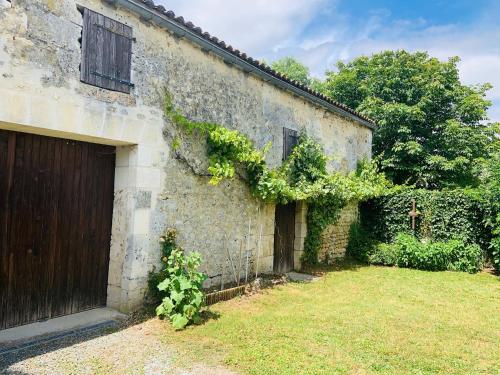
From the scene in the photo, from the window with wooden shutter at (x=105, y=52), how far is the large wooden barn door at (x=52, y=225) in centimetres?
100

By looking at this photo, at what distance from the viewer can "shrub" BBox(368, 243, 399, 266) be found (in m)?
11.0

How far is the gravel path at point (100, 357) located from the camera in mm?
3736

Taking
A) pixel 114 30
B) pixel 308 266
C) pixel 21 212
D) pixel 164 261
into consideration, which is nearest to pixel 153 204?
pixel 164 261

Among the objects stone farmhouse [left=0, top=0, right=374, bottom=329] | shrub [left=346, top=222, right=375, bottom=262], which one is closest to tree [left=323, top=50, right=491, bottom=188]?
shrub [left=346, top=222, right=375, bottom=262]

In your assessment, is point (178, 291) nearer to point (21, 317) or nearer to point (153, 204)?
point (153, 204)

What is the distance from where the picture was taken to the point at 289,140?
9.29 m

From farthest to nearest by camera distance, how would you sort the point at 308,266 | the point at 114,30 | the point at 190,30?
the point at 308,266, the point at 190,30, the point at 114,30

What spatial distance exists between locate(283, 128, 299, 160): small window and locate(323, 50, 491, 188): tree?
851cm

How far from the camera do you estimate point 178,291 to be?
17.3 feet

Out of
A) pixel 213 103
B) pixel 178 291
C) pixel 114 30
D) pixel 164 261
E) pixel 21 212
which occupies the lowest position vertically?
pixel 178 291

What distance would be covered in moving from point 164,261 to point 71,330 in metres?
1.62

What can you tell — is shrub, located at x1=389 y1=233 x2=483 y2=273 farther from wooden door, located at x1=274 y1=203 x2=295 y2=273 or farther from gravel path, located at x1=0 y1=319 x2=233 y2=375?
gravel path, located at x1=0 y1=319 x2=233 y2=375

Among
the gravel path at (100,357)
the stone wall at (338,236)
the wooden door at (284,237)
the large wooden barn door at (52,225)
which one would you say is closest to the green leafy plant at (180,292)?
the gravel path at (100,357)

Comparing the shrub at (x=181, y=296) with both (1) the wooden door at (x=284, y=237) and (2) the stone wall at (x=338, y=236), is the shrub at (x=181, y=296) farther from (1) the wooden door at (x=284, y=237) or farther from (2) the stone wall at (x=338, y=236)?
(2) the stone wall at (x=338, y=236)
